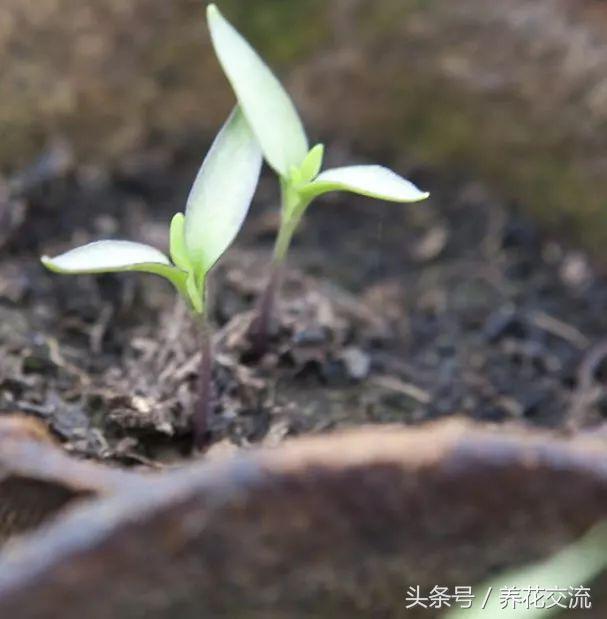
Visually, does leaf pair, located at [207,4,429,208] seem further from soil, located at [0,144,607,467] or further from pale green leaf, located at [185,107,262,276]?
soil, located at [0,144,607,467]

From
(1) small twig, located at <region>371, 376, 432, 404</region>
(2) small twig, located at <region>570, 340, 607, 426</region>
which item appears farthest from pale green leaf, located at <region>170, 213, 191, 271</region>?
(2) small twig, located at <region>570, 340, 607, 426</region>

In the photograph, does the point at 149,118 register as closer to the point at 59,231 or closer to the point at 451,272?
the point at 59,231

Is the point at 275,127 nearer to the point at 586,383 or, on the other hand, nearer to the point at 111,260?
the point at 111,260

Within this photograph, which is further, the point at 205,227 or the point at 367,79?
the point at 367,79

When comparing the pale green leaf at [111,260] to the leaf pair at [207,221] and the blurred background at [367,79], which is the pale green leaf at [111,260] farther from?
the blurred background at [367,79]

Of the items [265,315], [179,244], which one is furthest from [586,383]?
[179,244]

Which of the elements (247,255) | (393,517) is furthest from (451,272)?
(393,517)

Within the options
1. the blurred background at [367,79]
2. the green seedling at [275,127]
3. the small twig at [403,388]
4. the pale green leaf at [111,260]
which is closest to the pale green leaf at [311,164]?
the green seedling at [275,127]
